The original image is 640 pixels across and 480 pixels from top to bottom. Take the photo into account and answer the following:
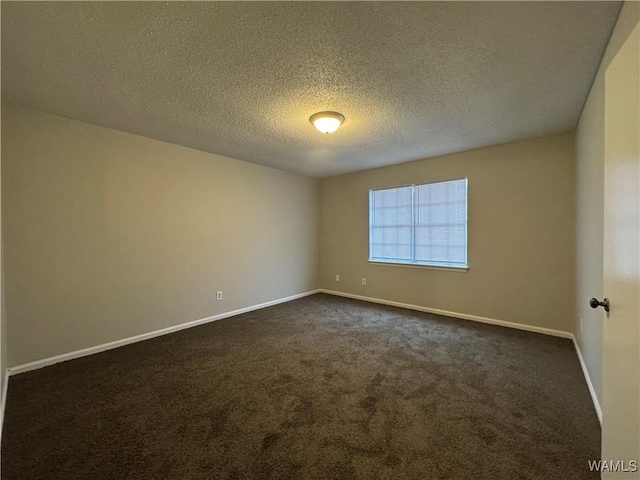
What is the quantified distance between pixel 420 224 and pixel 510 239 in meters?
1.25

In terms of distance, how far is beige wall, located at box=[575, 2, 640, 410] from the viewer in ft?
6.16

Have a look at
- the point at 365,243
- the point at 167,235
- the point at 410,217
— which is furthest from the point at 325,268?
the point at 167,235

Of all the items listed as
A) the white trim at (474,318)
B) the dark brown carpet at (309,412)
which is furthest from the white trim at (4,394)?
the white trim at (474,318)

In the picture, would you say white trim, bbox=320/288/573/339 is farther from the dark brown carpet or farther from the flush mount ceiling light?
the flush mount ceiling light

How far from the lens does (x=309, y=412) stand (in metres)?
1.92

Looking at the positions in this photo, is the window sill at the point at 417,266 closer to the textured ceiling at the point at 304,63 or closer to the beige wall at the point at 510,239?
the beige wall at the point at 510,239

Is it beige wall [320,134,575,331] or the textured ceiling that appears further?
beige wall [320,134,575,331]

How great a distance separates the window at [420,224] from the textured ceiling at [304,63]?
1.25 m

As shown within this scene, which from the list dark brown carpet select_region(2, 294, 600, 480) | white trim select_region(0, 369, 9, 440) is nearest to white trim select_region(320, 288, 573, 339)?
dark brown carpet select_region(2, 294, 600, 480)

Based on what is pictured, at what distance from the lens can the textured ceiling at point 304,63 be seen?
4.80ft

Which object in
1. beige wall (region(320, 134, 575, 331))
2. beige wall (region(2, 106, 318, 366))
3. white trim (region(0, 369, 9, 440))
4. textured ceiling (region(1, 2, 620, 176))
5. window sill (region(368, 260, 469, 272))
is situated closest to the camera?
textured ceiling (region(1, 2, 620, 176))

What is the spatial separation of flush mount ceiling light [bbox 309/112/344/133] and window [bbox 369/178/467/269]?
2296mm

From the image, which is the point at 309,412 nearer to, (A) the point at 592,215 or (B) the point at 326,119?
(B) the point at 326,119
